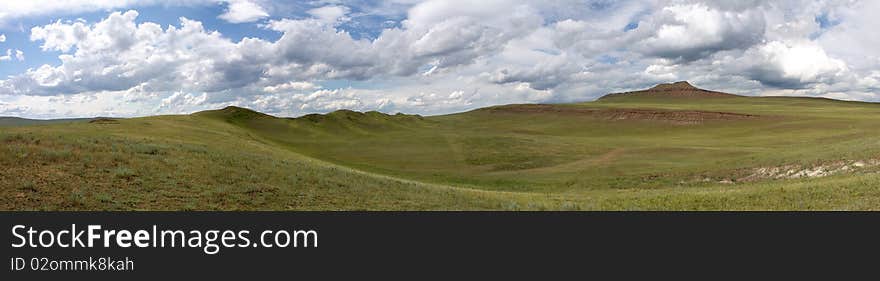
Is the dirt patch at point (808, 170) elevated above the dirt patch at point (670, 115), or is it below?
below

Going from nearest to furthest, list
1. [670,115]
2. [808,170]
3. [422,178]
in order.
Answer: [808,170] < [422,178] < [670,115]

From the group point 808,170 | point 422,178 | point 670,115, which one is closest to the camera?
point 808,170

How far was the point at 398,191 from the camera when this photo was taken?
81.5 ft

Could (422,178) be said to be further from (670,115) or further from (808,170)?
(670,115)

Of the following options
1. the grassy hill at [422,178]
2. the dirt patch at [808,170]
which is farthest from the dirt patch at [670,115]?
the dirt patch at [808,170]

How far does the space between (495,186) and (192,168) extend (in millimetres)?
27854

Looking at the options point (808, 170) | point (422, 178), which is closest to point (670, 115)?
point (422, 178)

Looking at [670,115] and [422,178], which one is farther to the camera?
[670,115]

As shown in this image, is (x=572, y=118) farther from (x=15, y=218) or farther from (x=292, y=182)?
(x=15, y=218)

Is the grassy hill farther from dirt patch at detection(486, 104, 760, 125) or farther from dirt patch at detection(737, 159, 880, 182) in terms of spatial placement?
dirt patch at detection(486, 104, 760, 125)

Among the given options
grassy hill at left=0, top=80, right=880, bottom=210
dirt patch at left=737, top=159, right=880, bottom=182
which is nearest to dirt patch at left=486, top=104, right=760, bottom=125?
grassy hill at left=0, top=80, right=880, bottom=210

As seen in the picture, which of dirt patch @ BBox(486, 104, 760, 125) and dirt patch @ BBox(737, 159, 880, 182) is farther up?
dirt patch @ BBox(486, 104, 760, 125)

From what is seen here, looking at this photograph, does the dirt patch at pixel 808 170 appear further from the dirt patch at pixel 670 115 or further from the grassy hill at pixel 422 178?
the dirt patch at pixel 670 115

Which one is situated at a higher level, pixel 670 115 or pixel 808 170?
pixel 670 115
